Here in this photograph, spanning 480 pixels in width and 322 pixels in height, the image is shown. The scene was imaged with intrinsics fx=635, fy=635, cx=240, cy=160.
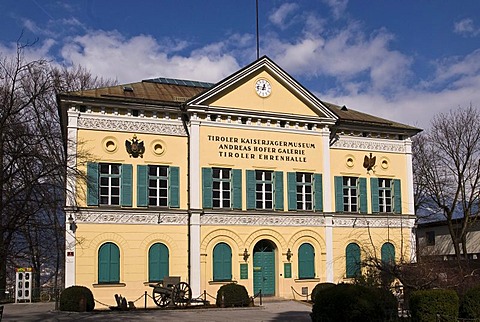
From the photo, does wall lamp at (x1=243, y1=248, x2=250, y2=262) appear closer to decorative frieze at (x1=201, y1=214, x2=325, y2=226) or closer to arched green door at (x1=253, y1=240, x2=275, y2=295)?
arched green door at (x1=253, y1=240, x2=275, y2=295)

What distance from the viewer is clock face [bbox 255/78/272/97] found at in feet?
104

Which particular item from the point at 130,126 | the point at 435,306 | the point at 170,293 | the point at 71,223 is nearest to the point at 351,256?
the point at 170,293

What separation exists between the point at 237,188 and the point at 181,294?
586 cm

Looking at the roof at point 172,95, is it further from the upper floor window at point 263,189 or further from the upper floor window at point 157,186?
the upper floor window at point 263,189

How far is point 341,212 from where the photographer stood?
32.6 m

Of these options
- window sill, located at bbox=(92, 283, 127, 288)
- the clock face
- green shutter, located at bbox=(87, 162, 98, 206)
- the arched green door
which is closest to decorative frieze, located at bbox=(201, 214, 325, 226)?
the arched green door

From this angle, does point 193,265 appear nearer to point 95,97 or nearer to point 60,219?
point 95,97

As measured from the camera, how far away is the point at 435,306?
16.0 metres

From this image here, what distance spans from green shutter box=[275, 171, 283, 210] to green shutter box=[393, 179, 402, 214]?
703 centimetres

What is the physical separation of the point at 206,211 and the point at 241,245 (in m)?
2.41

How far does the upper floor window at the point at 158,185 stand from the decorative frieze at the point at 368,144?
907 cm

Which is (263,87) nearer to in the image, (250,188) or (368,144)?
(250,188)

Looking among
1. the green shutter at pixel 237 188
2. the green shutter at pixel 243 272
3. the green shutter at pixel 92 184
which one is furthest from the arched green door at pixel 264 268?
the green shutter at pixel 92 184

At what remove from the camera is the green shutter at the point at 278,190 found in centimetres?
3106
